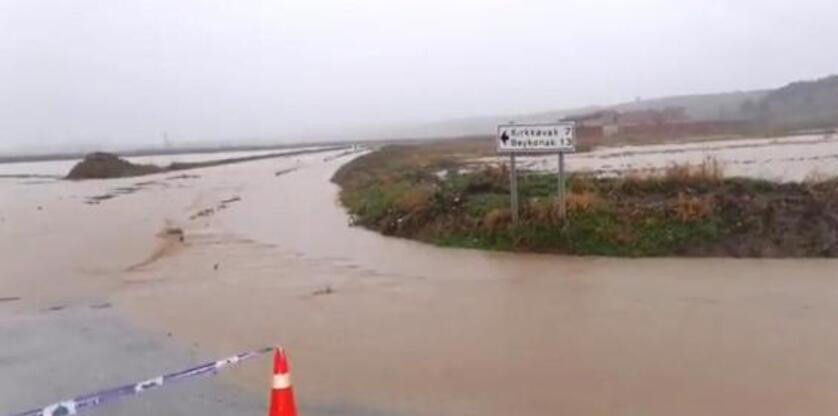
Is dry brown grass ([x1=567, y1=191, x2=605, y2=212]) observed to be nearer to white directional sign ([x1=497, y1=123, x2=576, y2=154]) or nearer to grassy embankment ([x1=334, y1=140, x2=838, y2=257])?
grassy embankment ([x1=334, y1=140, x2=838, y2=257])

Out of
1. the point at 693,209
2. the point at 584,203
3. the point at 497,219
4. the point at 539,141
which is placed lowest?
the point at 497,219

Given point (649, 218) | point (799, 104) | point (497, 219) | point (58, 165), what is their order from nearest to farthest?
point (649, 218) → point (497, 219) → point (58, 165) → point (799, 104)

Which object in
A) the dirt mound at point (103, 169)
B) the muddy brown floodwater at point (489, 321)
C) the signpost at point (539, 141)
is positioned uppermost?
the signpost at point (539, 141)

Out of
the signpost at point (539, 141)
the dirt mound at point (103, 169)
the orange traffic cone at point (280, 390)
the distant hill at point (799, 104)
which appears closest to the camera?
the orange traffic cone at point (280, 390)

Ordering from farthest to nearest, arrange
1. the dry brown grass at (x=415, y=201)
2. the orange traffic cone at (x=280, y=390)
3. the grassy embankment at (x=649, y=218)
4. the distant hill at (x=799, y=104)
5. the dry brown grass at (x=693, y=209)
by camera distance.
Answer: the distant hill at (x=799, y=104), the dry brown grass at (x=415, y=201), the dry brown grass at (x=693, y=209), the grassy embankment at (x=649, y=218), the orange traffic cone at (x=280, y=390)

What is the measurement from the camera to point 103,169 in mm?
54312

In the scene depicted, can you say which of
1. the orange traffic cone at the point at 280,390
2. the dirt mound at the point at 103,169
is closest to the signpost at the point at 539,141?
the orange traffic cone at the point at 280,390

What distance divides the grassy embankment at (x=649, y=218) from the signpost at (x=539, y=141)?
50 centimetres

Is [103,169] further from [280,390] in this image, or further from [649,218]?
[280,390]

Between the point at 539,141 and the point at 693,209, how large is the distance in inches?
103

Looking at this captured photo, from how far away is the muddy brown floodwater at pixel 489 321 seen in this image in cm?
617

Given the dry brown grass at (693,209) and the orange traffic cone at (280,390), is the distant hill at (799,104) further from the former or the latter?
the orange traffic cone at (280,390)

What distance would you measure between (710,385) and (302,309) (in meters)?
5.26

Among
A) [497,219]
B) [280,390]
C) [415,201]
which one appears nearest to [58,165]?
[415,201]
